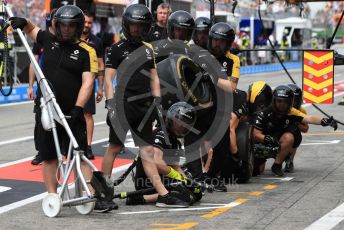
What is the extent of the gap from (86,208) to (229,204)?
4.56 feet

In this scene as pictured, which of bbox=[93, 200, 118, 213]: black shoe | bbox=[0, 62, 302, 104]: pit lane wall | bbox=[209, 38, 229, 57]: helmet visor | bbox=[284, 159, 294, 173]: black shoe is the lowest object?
bbox=[0, 62, 302, 104]: pit lane wall

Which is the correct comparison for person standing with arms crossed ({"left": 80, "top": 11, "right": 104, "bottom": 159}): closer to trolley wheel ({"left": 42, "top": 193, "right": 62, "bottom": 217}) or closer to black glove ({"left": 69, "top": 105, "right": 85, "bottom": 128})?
black glove ({"left": 69, "top": 105, "right": 85, "bottom": 128})

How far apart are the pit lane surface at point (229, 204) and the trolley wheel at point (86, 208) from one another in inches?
2.0

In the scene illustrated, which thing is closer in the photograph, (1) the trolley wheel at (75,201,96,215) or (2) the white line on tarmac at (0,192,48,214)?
(1) the trolley wheel at (75,201,96,215)

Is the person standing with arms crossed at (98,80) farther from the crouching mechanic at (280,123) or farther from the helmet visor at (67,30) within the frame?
the helmet visor at (67,30)

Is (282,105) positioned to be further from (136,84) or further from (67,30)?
(67,30)

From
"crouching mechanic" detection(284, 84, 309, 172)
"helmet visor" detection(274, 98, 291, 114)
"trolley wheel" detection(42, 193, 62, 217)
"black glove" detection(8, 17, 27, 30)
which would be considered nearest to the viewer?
"trolley wheel" detection(42, 193, 62, 217)

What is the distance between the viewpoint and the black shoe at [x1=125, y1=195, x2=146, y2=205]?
325 inches

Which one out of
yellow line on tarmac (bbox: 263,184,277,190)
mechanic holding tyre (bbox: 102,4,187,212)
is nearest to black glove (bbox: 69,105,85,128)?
mechanic holding tyre (bbox: 102,4,187,212)

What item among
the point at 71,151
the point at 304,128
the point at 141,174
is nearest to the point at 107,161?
the point at 141,174

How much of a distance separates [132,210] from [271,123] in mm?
2687

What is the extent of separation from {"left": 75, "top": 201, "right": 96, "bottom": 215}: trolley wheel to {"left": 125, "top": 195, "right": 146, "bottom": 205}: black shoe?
652 millimetres

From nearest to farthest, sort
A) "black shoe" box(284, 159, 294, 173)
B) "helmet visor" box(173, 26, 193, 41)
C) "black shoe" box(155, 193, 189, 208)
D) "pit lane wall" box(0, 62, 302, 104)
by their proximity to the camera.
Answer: "black shoe" box(155, 193, 189, 208), "helmet visor" box(173, 26, 193, 41), "black shoe" box(284, 159, 294, 173), "pit lane wall" box(0, 62, 302, 104)

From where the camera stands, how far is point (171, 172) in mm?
8344
